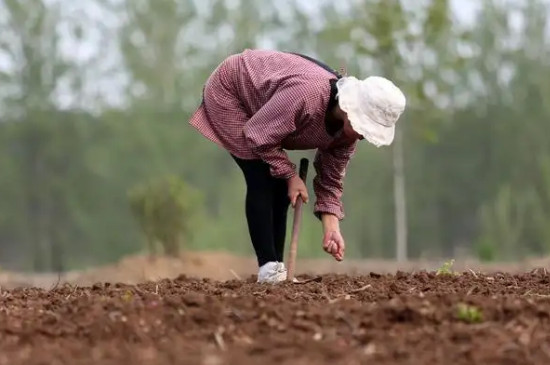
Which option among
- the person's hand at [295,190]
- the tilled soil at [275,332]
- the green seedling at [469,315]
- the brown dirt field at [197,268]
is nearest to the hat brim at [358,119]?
the person's hand at [295,190]

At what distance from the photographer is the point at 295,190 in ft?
16.2

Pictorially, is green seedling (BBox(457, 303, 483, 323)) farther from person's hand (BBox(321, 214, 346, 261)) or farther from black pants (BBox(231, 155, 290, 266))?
black pants (BBox(231, 155, 290, 266))

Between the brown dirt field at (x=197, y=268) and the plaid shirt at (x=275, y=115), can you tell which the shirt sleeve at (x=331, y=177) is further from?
the brown dirt field at (x=197, y=268)

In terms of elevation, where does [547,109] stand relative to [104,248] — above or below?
above

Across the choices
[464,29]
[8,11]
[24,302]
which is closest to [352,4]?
[464,29]

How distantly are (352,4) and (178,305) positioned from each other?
1162 centimetres

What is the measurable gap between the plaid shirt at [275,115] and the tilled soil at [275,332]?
1.10m

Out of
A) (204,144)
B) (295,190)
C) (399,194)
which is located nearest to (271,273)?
(295,190)

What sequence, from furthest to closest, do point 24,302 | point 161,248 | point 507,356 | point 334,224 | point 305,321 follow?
1. point 161,248
2. point 334,224
3. point 24,302
4. point 305,321
5. point 507,356

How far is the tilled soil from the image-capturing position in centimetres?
273

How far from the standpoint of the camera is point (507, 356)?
2736 millimetres

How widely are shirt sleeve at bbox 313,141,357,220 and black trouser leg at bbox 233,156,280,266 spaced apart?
0.31 meters

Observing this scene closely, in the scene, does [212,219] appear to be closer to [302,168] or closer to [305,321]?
[302,168]

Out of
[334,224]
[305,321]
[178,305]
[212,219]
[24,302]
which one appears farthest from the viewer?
[212,219]
